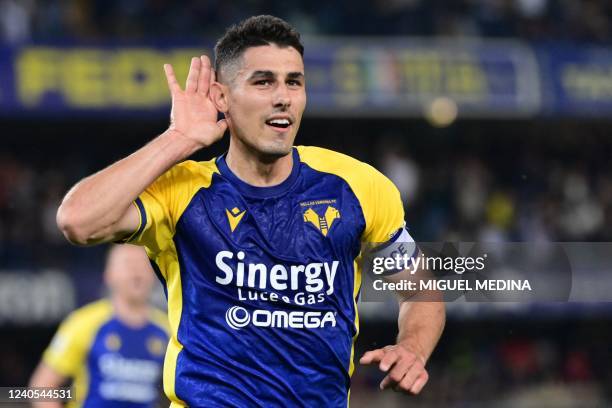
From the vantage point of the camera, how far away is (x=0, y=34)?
1686 centimetres

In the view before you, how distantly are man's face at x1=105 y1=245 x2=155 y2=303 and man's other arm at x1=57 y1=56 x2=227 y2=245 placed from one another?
4286 millimetres

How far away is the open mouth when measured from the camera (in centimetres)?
460

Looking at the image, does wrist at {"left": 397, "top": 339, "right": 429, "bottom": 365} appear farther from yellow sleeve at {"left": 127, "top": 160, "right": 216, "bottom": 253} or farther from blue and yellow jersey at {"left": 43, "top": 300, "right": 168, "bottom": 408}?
blue and yellow jersey at {"left": 43, "top": 300, "right": 168, "bottom": 408}

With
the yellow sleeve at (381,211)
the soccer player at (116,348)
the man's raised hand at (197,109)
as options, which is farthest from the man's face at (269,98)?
the soccer player at (116,348)

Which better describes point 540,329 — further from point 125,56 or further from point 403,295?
point 403,295

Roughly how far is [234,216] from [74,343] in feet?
13.1

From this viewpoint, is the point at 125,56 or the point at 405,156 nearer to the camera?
the point at 125,56

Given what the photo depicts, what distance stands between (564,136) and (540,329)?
3378 millimetres

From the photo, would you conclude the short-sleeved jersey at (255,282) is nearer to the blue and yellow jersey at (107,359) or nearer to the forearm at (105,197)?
the forearm at (105,197)

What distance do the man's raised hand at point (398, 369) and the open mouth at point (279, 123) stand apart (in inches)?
36.7

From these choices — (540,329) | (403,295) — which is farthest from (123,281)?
(540,329)

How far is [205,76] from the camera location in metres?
4.77

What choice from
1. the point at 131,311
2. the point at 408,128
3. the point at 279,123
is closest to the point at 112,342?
the point at 131,311

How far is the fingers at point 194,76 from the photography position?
4.73m
